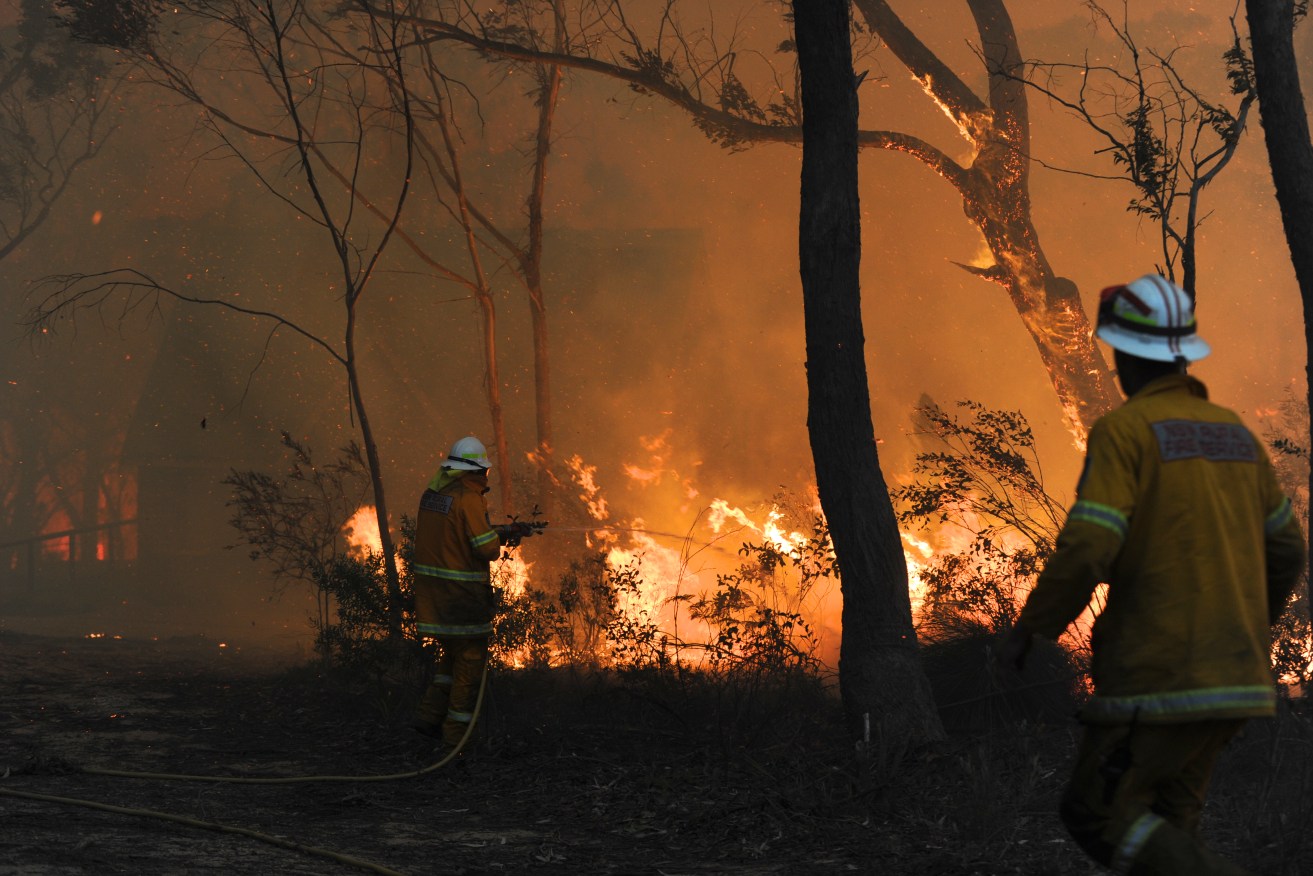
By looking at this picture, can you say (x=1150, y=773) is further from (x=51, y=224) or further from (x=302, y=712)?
(x=51, y=224)

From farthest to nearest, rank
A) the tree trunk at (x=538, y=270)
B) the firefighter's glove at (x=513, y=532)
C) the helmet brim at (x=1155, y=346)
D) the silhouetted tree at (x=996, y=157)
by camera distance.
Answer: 1. the tree trunk at (x=538, y=270)
2. the silhouetted tree at (x=996, y=157)
3. the firefighter's glove at (x=513, y=532)
4. the helmet brim at (x=1155, y=346)

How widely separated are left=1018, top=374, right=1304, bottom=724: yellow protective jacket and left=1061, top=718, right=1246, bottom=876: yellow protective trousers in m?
0.06

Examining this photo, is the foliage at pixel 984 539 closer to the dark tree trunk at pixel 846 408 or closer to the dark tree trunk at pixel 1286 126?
the dark tree trunk at pixel 846 408

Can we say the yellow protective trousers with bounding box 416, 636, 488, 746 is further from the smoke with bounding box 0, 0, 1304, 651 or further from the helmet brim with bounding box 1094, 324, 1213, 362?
the smoke with bounding box 0, 0, 1304, 651

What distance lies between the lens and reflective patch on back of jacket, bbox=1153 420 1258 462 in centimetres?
298

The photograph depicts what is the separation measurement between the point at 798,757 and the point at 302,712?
4.61 meters

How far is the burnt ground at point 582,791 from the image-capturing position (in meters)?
5.03

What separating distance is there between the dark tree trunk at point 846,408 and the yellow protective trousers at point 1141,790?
3.83 metres

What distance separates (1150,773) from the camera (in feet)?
9.76

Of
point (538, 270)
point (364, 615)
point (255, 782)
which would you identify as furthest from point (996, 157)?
point (255, 782)

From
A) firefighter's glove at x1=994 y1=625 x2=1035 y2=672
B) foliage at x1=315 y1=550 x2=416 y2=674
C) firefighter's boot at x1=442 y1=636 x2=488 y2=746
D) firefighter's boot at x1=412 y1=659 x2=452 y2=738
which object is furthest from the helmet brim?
foliage at x1=315 y1=550 x2=416 y2=674

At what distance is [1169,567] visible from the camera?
2.98m

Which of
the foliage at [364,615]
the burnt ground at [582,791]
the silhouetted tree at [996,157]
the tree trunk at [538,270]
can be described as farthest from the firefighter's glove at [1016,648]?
the tree trunk at [538,270]

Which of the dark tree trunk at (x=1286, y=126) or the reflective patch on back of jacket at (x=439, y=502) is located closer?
the reflective patch on back of jacket at (x=439, y=502)
